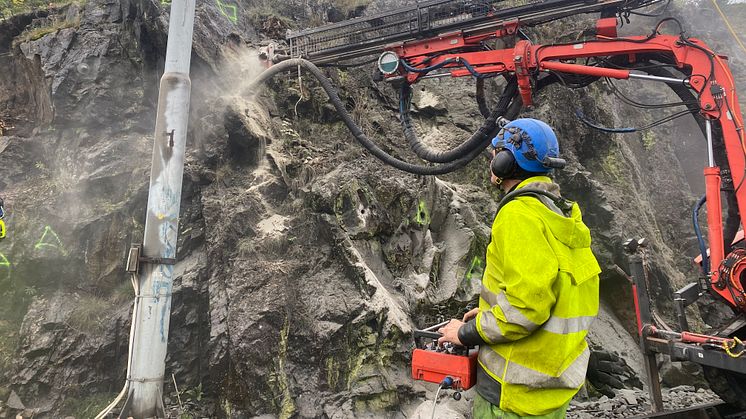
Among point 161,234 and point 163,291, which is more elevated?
point 161,234

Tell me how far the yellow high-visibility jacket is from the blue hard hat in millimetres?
106

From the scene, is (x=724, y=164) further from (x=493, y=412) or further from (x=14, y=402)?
(x=14, y=402)

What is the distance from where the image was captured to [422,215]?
5.57 metres

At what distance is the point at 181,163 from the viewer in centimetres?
339

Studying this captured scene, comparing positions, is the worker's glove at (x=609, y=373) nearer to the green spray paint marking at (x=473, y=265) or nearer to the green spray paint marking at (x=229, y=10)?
the green spray paint marking at (x=473, y=265)

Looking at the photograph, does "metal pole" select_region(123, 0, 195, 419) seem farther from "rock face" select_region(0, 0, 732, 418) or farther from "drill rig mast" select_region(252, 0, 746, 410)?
"drill rig mast" select_region(252, 0, 746, 410)

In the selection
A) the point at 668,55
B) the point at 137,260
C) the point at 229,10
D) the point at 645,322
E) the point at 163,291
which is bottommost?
the point at 645,322

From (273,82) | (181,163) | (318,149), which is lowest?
(181,163)

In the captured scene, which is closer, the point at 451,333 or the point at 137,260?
the point at 451,333

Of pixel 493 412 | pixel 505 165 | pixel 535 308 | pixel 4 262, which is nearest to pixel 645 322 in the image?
pixel 493 412

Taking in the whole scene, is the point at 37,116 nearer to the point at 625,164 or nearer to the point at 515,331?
the point at 515,331

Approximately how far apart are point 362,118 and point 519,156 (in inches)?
189

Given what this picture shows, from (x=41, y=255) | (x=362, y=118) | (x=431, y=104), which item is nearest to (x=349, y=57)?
(x=362, y=118)

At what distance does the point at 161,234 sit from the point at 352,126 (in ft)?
10.0
